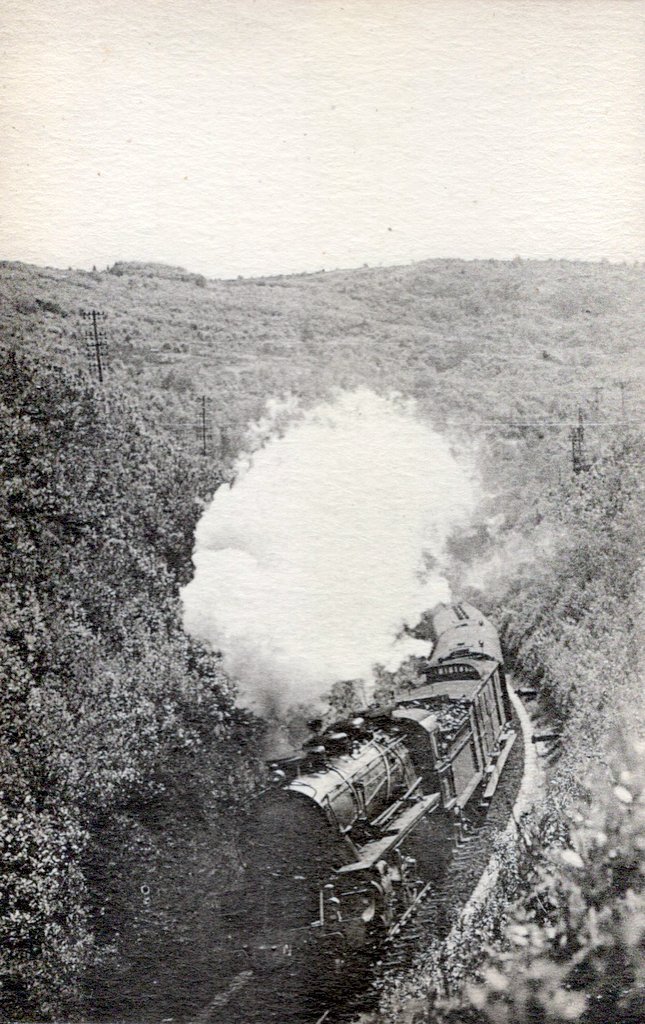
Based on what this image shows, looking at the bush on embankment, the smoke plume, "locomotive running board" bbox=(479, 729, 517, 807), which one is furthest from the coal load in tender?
the bush on embankment

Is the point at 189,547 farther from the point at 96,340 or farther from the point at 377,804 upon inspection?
the point at 377,804

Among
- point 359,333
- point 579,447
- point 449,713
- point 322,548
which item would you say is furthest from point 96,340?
point 449,713

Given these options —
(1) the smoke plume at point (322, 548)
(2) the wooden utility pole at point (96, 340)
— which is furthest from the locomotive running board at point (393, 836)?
(2) the wooden utility pole at point (96, 340)

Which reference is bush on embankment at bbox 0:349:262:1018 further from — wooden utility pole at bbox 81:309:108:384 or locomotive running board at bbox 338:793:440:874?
locomotive running board at bbox 338:793:440:874

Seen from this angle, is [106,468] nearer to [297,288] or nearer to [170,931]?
[297,288]

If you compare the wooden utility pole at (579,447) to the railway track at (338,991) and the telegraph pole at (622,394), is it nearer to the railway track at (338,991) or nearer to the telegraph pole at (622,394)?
the telegraph pole at (622,394)

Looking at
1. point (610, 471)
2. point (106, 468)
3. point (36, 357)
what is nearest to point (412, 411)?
point (610, 471)
